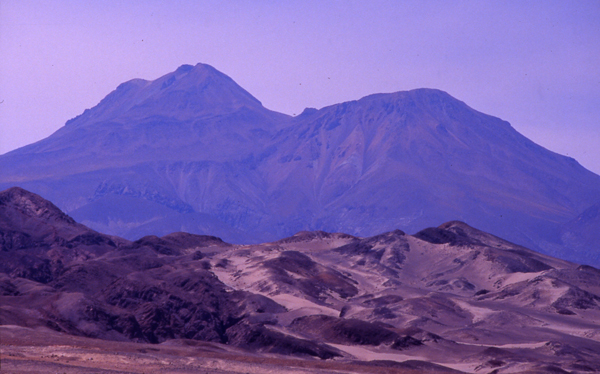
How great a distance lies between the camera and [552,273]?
343 feet

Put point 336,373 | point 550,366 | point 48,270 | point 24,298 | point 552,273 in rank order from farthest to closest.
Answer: point 552,273 < point 48,270 < point 24,298 < point 550,366 < point 336,373

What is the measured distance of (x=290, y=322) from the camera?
73562mm

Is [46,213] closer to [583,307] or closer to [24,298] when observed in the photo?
[24,298]

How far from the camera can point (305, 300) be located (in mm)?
85938

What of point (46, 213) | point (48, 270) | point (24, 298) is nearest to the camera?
point (24, 298)

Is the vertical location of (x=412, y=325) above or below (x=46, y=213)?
below

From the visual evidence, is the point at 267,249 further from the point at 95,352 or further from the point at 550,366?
the point at 95,352

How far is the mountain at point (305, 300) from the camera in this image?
58.3 meters

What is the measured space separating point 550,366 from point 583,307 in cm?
3988

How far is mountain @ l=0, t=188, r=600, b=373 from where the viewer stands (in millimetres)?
58281

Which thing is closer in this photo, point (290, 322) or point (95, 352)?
point (95, 352)

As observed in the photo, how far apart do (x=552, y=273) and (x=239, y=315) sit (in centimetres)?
4715

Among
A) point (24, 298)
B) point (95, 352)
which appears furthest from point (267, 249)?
point (95, 352)

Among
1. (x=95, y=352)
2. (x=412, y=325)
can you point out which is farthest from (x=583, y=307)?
(x=95, y=352)
